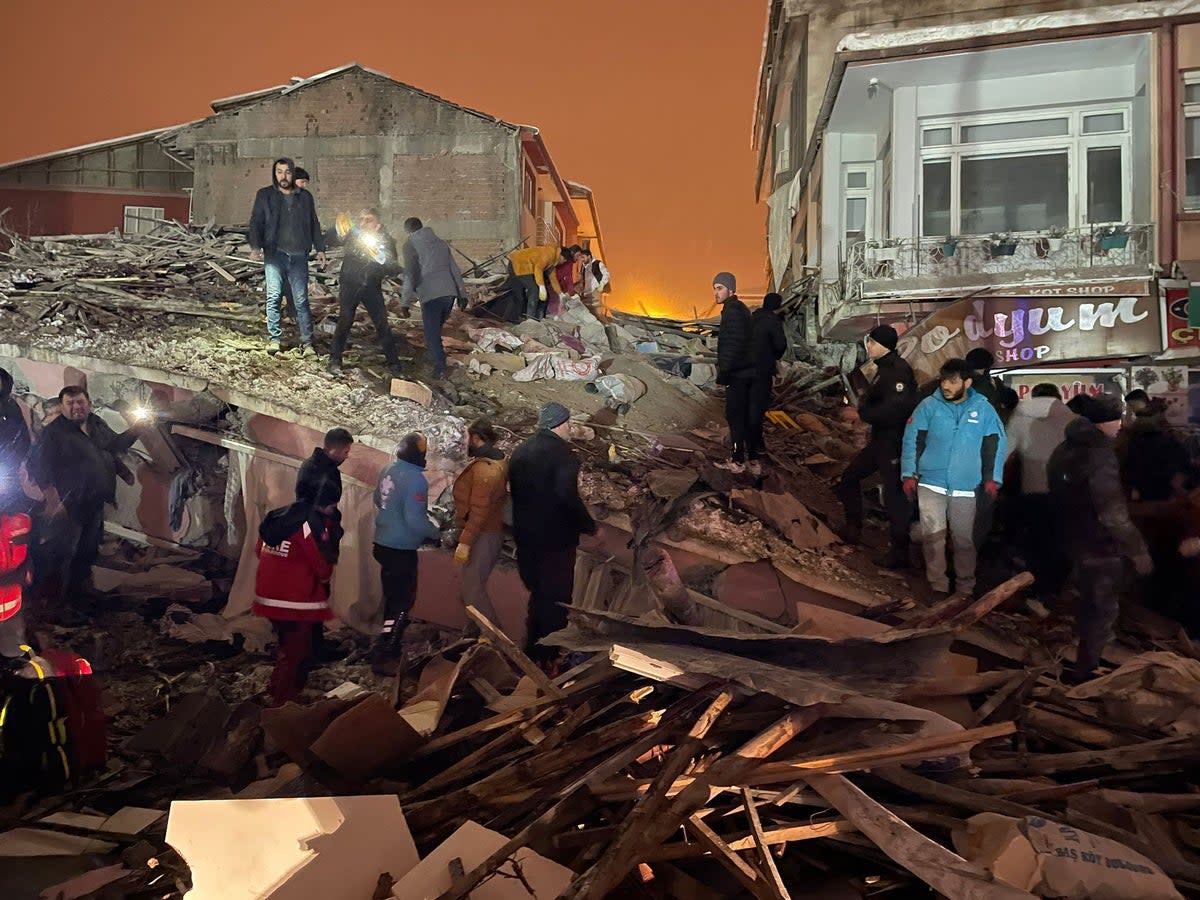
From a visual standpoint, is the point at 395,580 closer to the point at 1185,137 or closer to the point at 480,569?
the point at 480,569

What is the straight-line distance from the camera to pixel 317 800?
98.7 inches

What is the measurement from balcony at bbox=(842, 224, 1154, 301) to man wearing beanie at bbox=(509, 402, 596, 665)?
5372 mm

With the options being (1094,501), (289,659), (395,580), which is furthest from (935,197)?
(289,659)

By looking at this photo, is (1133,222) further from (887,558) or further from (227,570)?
(227,570)

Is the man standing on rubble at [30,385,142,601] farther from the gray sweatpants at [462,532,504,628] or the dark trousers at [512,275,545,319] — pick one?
the dark trousers at [512,275,545,319]

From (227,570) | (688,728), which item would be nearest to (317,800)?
(688,728)

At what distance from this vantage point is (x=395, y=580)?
5.25 meters

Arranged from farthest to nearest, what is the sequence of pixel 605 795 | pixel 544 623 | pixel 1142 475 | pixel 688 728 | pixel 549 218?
1. pixel 549 218
2. pixel 1142 475
3. pixel 544 623
4. pixel 688 728
5. pixel 605 795

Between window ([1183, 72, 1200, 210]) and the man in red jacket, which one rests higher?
window ([1183, 72, 1200, 210])

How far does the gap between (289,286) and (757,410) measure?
398 cm

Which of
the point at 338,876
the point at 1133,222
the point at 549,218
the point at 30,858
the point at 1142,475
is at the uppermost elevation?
the point at 549,218

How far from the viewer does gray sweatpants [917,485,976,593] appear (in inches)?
199

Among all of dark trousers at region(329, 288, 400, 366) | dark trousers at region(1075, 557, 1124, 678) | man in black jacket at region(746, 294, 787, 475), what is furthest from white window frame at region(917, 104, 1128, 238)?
dark trousers at region(329, 288, 400, 366)

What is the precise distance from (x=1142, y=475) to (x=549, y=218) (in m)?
15.9
